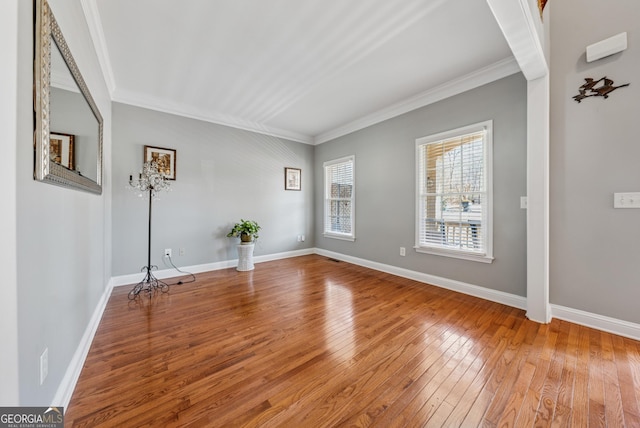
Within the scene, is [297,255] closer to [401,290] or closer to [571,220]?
[401,290]

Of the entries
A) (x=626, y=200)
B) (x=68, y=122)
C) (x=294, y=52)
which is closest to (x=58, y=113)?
(x=68, y=122)

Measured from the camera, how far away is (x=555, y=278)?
2.37m

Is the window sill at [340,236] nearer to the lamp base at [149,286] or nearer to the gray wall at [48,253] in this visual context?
the lamp base at [149,286]

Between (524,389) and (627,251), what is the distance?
1627mm

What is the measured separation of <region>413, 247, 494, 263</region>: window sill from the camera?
9.42 feet

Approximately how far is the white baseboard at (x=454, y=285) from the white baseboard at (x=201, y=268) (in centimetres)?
135

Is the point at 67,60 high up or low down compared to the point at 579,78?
down

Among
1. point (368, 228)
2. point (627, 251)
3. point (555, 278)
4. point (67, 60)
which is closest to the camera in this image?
point (67, 60)

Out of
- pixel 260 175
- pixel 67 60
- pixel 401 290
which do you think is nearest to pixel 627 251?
pixel 401 290

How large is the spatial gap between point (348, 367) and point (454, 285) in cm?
214

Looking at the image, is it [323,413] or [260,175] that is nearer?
[323,413]

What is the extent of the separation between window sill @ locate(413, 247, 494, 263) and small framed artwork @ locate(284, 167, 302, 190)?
2771 mm

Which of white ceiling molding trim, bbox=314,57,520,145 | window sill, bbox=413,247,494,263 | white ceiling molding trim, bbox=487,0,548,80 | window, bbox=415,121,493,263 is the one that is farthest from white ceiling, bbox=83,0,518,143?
window sill, bbox=413,247,494,263

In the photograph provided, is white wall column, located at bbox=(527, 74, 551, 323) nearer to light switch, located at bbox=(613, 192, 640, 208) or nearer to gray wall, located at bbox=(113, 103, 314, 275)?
light switch, located at bbox=(613, 192, 640, 208)
